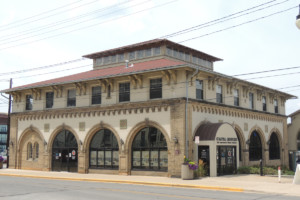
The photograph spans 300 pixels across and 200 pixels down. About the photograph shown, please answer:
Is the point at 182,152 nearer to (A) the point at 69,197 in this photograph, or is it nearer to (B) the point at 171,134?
(B) the point at 171,134

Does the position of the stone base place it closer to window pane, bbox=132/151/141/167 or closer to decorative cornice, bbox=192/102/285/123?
decorative cornice, bbox=192/102/285/123

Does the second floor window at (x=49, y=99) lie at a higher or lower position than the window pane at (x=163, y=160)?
higher

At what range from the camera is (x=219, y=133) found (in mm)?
26125

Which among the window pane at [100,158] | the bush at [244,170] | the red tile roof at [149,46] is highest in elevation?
the red tile roof at [149,46]

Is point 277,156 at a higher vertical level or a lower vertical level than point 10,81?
lower

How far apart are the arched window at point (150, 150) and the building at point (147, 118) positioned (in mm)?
72

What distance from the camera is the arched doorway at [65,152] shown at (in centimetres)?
3203

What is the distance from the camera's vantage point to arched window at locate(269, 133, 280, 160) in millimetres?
37722

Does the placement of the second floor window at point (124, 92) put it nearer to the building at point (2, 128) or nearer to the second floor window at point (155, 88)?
the second floor window at point (155, 88)

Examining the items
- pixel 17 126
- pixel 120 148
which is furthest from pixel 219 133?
pixel 17 126

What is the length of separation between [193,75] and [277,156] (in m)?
18.1

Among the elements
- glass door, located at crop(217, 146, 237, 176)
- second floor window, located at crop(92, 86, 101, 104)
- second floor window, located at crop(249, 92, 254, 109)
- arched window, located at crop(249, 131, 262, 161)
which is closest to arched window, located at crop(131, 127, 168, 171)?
glass door, located at crop(217, 146, 237, 176)

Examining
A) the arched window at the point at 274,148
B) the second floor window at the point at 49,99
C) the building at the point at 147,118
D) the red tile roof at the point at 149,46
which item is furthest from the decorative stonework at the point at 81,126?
the arched window at the point at 274,148

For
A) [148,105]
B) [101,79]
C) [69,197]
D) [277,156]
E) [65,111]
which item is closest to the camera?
[69,197]
